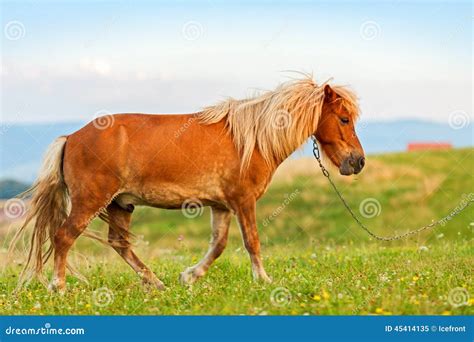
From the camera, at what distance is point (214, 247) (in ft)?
30.1

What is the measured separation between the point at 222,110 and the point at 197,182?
1.15 m

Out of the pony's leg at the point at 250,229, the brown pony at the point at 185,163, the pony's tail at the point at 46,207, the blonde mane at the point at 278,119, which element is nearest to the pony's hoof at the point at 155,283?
the brown pony at the point at 185,163

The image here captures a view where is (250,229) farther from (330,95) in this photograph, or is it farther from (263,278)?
(330,95)

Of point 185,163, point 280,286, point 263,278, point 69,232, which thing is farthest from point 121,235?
point 280,286

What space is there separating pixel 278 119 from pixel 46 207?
3.41 m

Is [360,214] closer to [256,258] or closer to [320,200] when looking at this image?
[320,200]

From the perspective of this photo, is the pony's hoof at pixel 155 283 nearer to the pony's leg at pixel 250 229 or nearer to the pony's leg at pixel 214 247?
the pony's leg at pixel 214 247

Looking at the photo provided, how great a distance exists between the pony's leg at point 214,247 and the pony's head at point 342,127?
1759mm

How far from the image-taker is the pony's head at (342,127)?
29.7 feet

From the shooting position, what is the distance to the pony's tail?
357 inches

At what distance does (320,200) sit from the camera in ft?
88.7

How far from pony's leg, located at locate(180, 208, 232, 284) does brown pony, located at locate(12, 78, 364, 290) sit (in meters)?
0.01

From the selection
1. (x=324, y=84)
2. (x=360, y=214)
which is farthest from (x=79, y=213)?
(x=360, y=214)

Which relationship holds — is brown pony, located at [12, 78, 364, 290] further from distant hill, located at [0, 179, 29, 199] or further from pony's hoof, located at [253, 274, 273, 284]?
distant hill, located at [0, 179, 29, 199]
